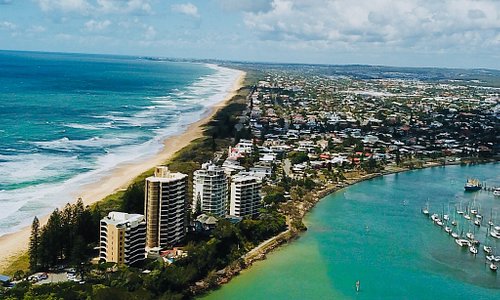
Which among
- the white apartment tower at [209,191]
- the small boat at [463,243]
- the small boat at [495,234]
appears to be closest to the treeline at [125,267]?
the white apartment tower at [209,191]

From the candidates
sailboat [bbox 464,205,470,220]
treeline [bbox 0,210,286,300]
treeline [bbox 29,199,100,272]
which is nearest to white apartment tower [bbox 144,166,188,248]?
treeline [bbox 0,210,286,300]

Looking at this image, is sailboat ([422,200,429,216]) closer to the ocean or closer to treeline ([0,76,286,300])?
treeline ([0,76,286,300])

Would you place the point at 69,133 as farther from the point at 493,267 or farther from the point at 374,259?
the point at 493,267

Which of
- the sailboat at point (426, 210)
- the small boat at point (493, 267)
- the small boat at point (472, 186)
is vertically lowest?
the small boat at point (493, 267)

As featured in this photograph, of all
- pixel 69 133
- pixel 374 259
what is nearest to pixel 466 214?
pixel 374 259

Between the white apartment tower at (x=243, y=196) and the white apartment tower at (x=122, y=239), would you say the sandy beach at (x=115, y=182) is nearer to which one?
the white apartment tower at (x=122, y=239)
